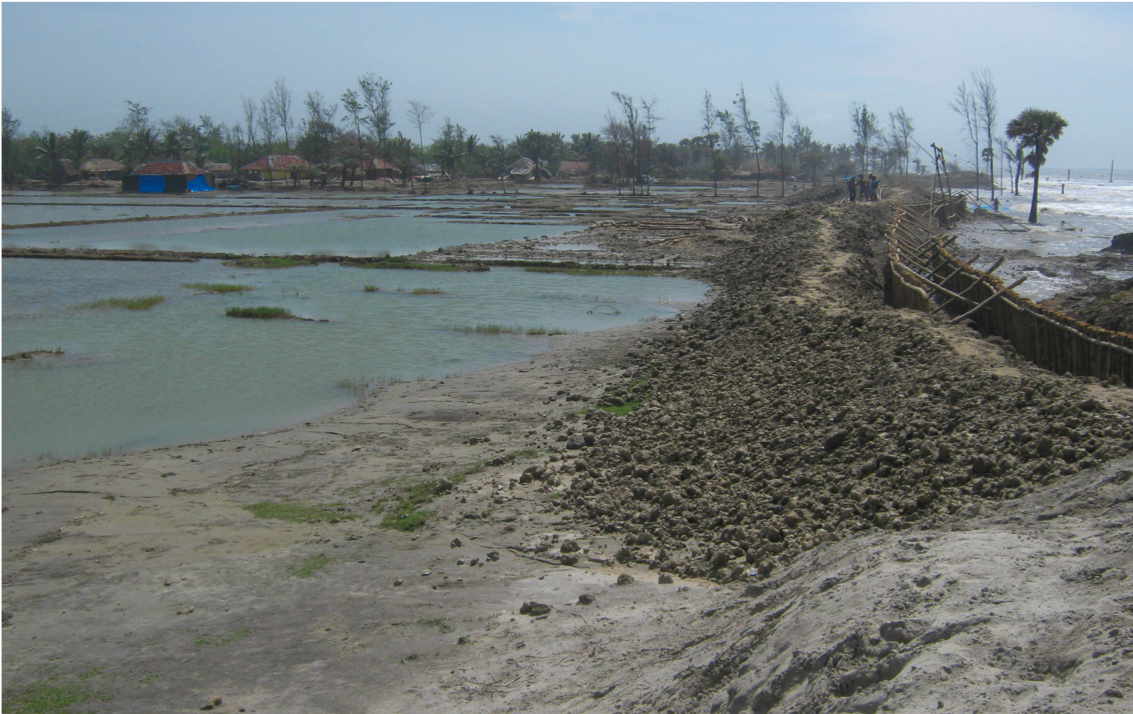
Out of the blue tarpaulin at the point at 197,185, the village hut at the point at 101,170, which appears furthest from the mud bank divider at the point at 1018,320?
the village hut at the point at 101,170

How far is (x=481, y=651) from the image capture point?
5473 mm

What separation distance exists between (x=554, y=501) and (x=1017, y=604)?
4.88 m

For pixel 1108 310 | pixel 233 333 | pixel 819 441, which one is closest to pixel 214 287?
pixel 233 333

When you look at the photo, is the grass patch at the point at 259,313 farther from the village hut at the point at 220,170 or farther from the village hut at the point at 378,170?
the village hut at the point at 220,170

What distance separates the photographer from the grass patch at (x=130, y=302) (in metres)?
17.9

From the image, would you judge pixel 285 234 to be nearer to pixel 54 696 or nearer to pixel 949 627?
pixel 54 696

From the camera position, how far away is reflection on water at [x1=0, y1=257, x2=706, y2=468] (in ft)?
33.8

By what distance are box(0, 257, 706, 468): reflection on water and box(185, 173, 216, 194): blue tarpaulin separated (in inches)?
1992

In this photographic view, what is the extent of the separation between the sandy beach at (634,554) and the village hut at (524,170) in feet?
291

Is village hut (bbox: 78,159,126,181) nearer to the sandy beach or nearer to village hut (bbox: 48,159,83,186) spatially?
village hut (bbox: 48,159,83,186)

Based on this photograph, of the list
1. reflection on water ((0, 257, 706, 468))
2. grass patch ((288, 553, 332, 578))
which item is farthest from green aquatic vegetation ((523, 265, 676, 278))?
grass patch ((288, 553, 332, 578))

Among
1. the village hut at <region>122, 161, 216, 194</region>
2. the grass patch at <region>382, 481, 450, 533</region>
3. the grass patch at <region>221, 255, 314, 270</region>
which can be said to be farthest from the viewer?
the village hut at <region>122, 161, 216, 194</region>

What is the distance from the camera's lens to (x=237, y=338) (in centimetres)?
1686

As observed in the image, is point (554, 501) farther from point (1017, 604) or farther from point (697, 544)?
point (1017, 604)
